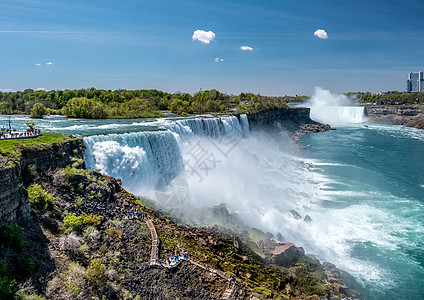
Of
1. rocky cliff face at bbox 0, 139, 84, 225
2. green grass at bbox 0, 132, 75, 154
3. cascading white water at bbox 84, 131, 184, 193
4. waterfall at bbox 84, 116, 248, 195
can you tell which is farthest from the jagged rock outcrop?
green grass at bbox 0, 132, 75, 154

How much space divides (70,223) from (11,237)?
101 inches

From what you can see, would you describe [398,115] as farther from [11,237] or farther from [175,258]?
[11,237]

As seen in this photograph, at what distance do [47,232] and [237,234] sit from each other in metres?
9.28

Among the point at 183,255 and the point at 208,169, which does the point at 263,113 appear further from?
the point at 183,255

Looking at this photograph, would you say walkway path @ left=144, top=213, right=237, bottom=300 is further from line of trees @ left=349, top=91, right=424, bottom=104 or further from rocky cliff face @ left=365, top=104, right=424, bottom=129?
line of trees @ left=349, top=91, right=424, bottom=104

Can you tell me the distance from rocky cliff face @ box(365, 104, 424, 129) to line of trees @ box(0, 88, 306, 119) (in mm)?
33622

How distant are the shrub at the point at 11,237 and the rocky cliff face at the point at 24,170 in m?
0.32

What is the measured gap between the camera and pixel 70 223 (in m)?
12.2

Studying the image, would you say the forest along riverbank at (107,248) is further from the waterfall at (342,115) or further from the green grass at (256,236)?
the waterfall at (342,115)

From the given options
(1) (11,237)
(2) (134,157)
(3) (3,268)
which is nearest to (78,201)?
(1) (11,237)

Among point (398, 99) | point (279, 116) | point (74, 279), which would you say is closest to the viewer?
point (74, 279)

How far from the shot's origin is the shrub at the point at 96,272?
9.90 meters

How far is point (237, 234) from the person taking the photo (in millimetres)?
16328

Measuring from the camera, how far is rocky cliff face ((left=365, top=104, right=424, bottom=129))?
74.4 metres
